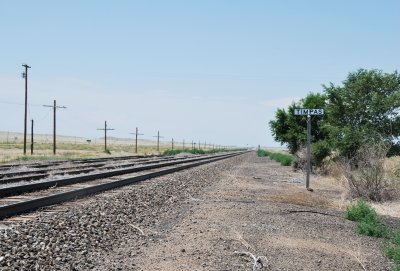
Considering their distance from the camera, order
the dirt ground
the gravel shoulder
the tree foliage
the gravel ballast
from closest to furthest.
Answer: the gravel ballast, the gravel shoulder, the dirt ground, the tree foliage

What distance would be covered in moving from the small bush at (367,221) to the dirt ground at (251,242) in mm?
296

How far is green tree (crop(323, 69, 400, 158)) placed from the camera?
25625 millimetres

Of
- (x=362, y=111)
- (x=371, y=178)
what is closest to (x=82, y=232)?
(x=371, y=178)

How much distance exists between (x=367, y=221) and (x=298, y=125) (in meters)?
28.6

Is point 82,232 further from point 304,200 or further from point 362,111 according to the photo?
point 362,111

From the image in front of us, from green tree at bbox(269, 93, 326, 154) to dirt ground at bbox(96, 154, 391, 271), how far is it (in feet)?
57.1

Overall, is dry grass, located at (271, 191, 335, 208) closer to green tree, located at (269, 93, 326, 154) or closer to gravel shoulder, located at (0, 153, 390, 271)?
gravel shoulder, located at (0, 153, 390, 271)

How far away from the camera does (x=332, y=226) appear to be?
12.3 m

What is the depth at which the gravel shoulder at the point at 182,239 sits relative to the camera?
311 inches

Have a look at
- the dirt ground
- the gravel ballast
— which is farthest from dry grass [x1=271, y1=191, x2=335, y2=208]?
the gravel ballast

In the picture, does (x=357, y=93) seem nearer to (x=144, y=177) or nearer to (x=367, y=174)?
(x=367, y=174)

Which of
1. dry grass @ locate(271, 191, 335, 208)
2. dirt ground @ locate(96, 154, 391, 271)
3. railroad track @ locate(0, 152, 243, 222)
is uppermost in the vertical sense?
railroad track @ locate(0, 152, 243, 222)

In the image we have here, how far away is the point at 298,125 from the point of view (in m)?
40.9

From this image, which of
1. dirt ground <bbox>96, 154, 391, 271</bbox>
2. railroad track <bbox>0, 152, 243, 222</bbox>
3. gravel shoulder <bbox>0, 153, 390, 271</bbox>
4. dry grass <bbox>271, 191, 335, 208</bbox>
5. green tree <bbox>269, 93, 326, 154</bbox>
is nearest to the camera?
gravel shoulder <bbox>0, 153, 390, 271</bbox>
